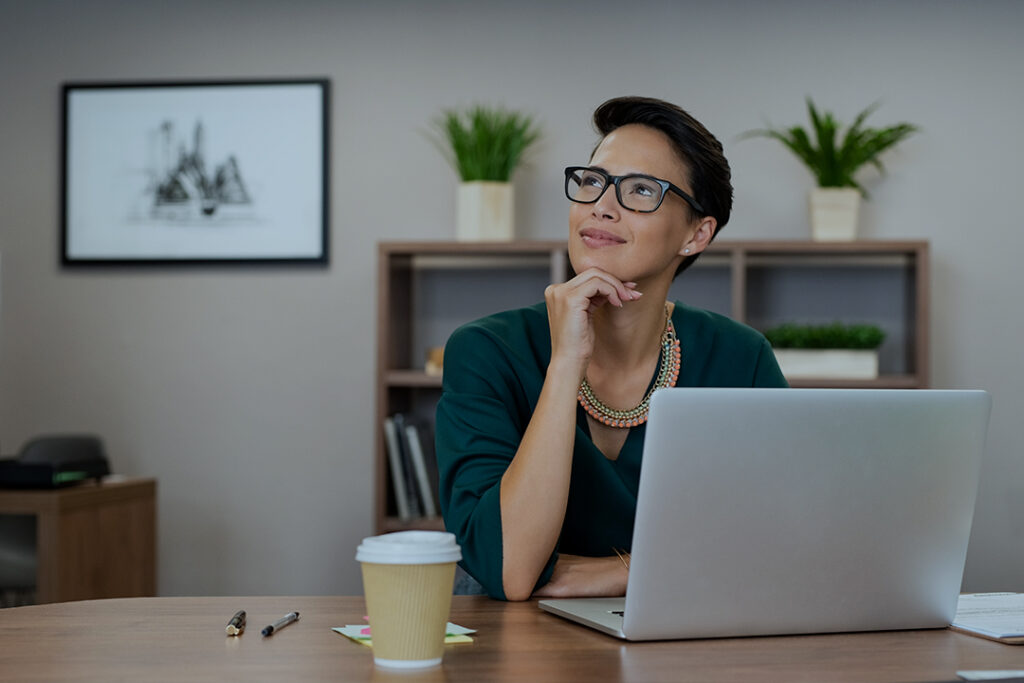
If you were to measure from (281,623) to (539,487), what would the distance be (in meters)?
0.37

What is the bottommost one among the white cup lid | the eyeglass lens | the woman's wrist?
the white cup lid

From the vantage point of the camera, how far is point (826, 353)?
310 centimetres

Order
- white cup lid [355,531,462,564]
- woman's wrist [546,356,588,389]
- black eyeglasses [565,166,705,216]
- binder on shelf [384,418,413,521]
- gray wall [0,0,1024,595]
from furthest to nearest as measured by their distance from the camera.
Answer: gray wall [0,0,1024,595] < binder on shelf [384,418,413,521] < black eyeglasses [565,166,705,216] < woman's wrist [546,356,588,389] < white cup lid [355,531,462,564]

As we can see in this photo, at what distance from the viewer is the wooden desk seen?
2.60m

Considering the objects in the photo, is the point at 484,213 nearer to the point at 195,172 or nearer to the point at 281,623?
the point at 195,172

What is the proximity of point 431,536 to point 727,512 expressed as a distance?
0.27 m

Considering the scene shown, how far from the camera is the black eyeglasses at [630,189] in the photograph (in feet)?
5.15

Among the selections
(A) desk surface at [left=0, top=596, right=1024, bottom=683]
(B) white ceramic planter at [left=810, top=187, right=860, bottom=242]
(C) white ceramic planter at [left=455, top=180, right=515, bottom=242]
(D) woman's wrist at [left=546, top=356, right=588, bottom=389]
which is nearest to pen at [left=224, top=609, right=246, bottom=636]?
(A) desk surface at [left=0, top=596, right=1024, bottom=683]

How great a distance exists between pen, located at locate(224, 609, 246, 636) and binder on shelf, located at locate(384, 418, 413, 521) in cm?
208

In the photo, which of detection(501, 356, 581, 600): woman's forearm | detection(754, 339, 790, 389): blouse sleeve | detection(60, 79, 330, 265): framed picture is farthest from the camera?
detection(60, 79, 330, 265): framed picture

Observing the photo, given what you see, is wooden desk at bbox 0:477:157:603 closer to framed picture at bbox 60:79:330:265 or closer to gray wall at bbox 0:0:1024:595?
gray wall at bbox 0:0:1024:595

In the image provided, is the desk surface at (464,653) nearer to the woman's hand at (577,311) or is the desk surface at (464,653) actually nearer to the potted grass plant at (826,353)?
the woman's hand at (577,311)

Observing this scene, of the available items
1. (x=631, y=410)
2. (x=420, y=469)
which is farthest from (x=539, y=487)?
(x=420, y=469)

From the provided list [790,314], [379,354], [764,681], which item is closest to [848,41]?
[790,314]
